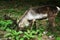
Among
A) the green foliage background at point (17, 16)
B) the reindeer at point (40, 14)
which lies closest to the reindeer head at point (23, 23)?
the reindeer at point (40, 14)

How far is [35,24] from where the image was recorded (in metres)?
8.21

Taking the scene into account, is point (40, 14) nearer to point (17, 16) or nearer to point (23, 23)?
point (23, 23)

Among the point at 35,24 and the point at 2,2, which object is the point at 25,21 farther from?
the point at 2,2

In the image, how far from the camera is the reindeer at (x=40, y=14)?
7.94 metres

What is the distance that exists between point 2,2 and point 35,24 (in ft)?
12.2

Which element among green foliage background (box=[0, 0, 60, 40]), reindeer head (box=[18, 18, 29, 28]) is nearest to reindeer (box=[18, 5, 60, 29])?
reindeer head (box=[18, 18, 29, 28])

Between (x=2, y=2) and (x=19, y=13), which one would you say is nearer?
(x=19, y=13)

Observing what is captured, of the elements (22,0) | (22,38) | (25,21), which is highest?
(22,0)

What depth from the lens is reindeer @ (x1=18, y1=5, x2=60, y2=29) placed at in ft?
26.0

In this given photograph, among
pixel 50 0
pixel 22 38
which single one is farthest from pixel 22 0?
pixel 22 38

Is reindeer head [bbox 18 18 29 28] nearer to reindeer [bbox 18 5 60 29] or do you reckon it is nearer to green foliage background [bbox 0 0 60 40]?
reindeer [bbox 18 5 60 29]

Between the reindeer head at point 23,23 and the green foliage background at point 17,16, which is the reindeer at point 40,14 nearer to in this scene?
the reindeer head at point 23,23

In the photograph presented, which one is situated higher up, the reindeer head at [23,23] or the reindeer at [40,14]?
the reindeer at [40,14]

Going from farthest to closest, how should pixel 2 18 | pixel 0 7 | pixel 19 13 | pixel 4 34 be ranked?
pixel 0 7
pixel 19 13
pixel 2 18
pixel 4 34
